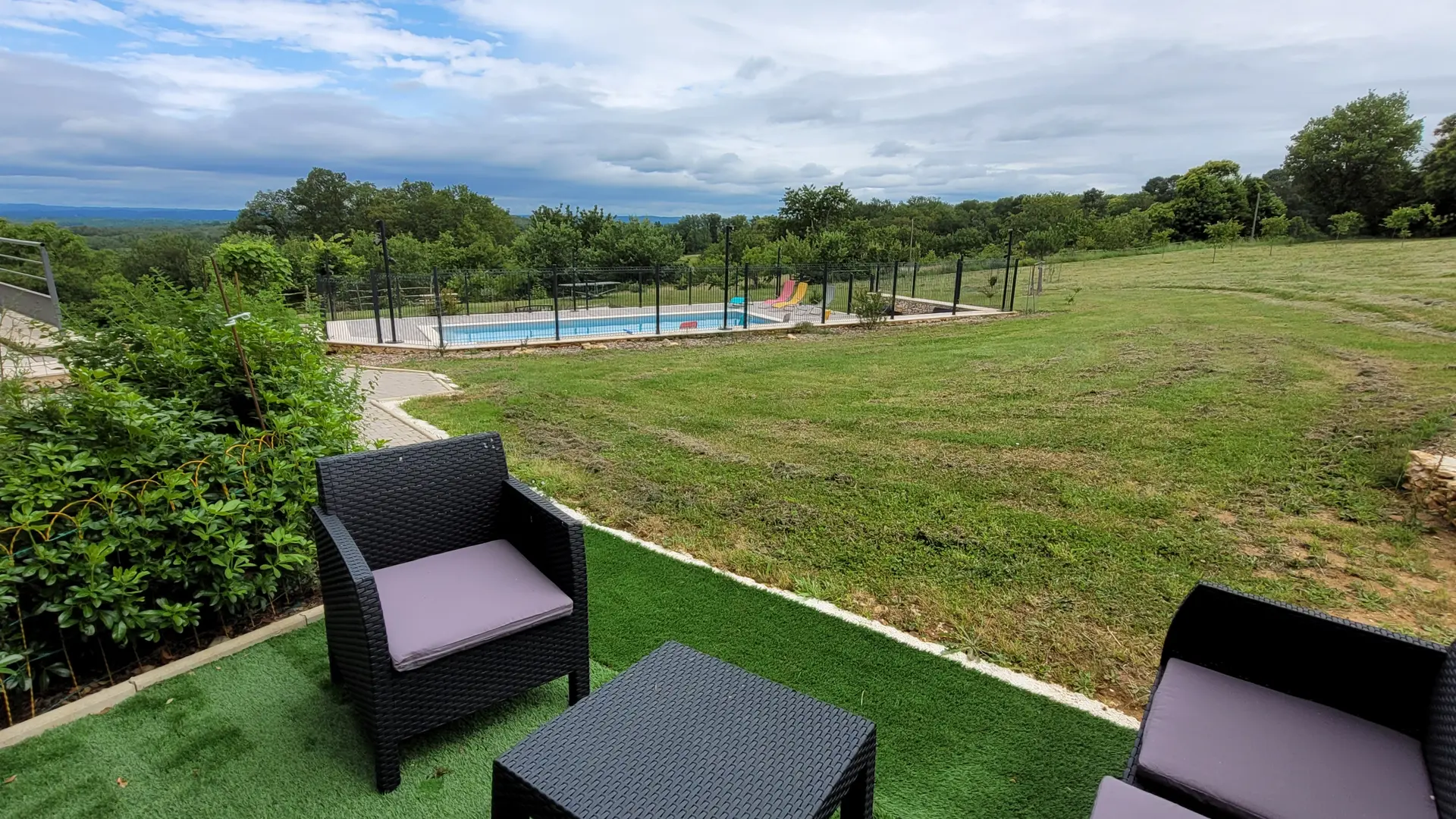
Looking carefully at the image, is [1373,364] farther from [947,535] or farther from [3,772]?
[3,772]

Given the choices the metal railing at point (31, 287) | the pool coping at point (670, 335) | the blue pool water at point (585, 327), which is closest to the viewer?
the metal railing at point (31, 287)

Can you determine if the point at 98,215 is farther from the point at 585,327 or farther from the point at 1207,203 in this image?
the point at 1207,203

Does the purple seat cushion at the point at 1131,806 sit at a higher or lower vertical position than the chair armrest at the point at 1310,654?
lower

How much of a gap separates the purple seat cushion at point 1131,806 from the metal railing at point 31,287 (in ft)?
31.4

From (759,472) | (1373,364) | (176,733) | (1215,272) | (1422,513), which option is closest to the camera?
(176,733)

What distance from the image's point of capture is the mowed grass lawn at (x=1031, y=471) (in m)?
2.70

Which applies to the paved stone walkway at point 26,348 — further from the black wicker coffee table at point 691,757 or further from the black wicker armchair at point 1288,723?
the black wicker armchair at point 1288,723

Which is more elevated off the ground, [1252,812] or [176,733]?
[1252,812]

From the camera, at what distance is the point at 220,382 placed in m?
2.56

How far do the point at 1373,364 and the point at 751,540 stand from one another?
8607 millimetres

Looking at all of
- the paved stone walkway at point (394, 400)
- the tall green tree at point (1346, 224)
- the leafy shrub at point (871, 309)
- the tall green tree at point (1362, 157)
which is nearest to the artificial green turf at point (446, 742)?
the paved stone walkway at point (394, 400)

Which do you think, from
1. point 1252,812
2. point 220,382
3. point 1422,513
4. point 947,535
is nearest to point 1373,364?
point 1422,513

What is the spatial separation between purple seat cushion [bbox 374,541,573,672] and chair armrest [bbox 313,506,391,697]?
0.06 meters

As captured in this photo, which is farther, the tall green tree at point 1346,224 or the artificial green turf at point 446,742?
the tall green tree at point 1346,224
